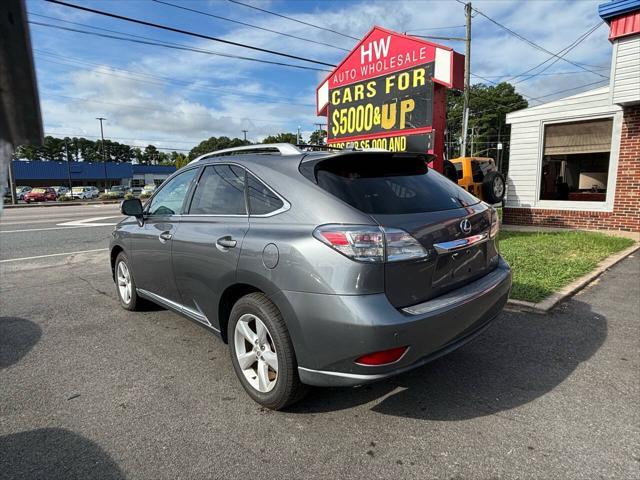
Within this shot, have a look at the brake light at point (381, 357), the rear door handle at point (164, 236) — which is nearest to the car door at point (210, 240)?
the rear door handle at point (164, 236)

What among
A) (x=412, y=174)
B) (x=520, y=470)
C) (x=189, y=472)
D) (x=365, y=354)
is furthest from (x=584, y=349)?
(x=189, y=472)

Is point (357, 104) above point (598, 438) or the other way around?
above

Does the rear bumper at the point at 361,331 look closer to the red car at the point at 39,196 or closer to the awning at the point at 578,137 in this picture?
the awning at the point at 578,137

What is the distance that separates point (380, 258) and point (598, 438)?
1659 millimetres

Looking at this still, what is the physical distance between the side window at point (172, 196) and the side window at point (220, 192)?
0.26 m

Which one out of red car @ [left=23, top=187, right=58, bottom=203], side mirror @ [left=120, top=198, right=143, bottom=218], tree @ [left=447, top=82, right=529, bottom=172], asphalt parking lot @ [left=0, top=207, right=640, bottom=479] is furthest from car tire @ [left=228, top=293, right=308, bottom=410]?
tree @ [left=447, top=82, right=529, bottom=172]

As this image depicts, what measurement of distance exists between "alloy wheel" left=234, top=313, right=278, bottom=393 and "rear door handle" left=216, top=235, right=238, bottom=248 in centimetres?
48

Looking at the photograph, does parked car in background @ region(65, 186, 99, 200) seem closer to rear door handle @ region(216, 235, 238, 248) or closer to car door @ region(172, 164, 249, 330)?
car door @ region(172, 164, 249, 330)

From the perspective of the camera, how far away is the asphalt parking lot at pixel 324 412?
2.26 metres

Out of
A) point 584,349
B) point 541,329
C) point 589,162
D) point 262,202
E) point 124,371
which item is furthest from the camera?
point 589,162

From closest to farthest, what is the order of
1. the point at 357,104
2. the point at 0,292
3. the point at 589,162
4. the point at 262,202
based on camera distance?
1. the point at 262,202
2. the point at 0,292
3. the point at 357,104
4. the point at 589,162

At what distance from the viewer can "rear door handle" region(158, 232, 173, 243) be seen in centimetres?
367

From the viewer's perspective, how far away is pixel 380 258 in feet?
7.54

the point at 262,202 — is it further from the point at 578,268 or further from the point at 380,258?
the point at 578,268
